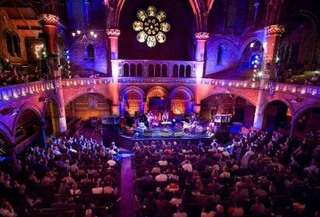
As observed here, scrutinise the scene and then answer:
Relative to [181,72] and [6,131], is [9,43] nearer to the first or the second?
[6,131]

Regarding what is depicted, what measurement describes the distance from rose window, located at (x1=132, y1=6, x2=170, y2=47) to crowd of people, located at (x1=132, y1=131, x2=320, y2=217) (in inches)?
573

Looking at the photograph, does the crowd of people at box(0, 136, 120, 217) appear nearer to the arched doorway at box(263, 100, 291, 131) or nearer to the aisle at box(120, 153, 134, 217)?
the aisle at box(120, 153, 134, 217)

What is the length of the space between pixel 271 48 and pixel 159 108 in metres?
11.9

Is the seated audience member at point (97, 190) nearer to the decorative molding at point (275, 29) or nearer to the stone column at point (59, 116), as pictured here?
the stone column at point (59, 116)

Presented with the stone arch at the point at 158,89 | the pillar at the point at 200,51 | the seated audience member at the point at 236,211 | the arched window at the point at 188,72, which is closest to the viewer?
the seated audience member at the point at 236,211

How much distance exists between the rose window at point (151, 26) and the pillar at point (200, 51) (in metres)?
4.22

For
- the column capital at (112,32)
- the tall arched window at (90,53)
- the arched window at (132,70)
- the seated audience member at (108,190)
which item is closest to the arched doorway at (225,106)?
the arched window at (132,70)

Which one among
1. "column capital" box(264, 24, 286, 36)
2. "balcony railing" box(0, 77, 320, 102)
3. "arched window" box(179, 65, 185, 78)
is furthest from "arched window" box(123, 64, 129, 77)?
"column capital" box(264, 24, 286, 36)

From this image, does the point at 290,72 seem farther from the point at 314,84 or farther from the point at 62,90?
the point at 62,90

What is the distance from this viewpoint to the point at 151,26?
80.0 feet

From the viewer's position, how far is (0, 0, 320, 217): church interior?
9.02 meters

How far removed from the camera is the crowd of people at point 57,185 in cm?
802

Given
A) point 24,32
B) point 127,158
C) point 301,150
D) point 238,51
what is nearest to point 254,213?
point 301,150

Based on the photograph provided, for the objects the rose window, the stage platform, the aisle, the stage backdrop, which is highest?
the rose window
